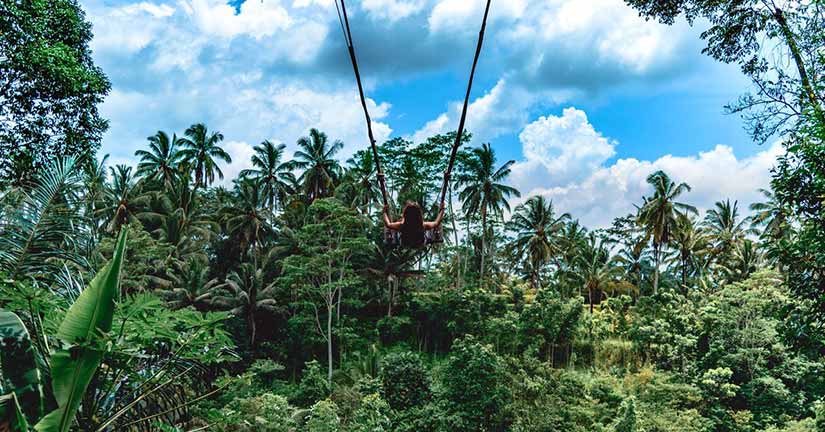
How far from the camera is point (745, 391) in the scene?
1689cm

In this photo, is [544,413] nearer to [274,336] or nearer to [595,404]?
[595,404]

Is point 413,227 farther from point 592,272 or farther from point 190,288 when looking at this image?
point 592,272

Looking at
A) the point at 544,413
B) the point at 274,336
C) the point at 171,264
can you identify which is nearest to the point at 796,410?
Answer: the point at 544,413

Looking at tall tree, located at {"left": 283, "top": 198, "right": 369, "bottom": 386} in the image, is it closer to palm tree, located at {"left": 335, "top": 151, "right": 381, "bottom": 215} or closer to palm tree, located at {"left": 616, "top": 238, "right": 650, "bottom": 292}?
palm tree, located at {"left": 335, "top": 151, "right": 381, "bottom": 215}

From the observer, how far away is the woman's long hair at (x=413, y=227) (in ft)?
18.9

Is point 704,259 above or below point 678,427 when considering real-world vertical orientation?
above

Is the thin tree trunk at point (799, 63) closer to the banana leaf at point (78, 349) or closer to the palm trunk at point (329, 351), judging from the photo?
the banana leaf at point (78, 349)

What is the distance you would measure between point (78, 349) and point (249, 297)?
1965 cm

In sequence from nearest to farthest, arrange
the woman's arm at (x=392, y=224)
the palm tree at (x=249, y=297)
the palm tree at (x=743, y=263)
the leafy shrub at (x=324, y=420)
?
the woman's arm at (x=392, y=224) → the leafy shrub at (x=324, y=420) → the palm tree at (x=249, y=297) → the palm tree at (x=743, y=263)

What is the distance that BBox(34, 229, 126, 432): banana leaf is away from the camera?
3750 millimetres

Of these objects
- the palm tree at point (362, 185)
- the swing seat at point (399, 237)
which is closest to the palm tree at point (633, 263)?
the palm tree at point (362, 185)

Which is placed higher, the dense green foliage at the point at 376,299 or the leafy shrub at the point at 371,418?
the dense green foliage at the point at 376,299

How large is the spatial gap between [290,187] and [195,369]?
23130 mm

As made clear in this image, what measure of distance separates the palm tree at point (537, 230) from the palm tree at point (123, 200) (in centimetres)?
1799
